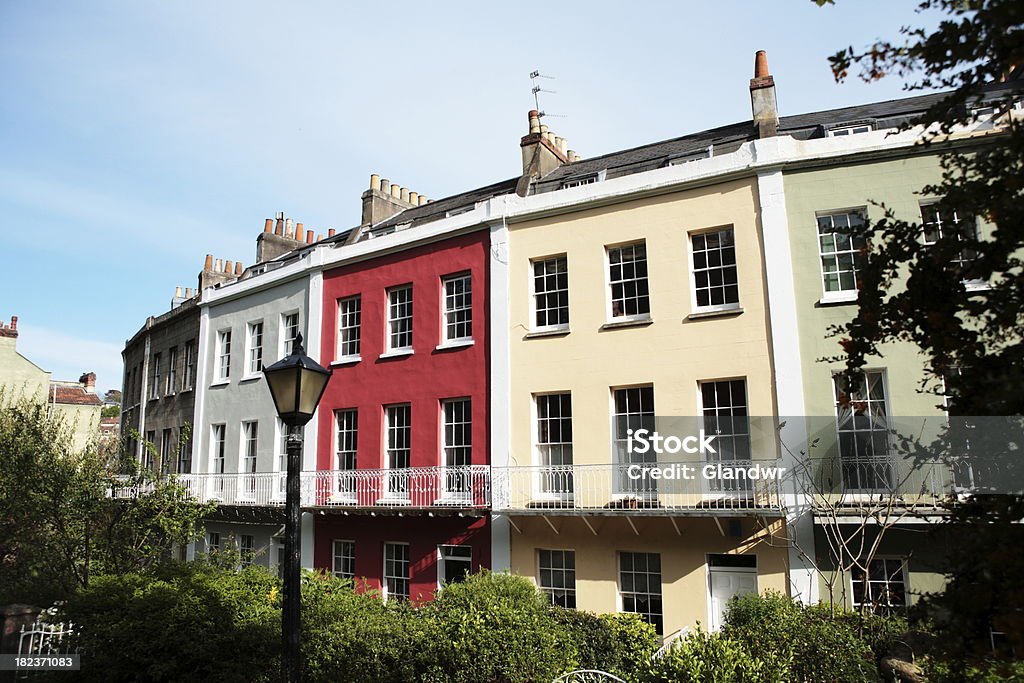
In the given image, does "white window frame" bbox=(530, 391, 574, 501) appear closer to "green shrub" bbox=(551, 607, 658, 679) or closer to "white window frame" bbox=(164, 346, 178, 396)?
"green shrub" bbox=(551, 607, 658, 679)

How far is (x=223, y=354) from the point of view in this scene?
25.3 meters

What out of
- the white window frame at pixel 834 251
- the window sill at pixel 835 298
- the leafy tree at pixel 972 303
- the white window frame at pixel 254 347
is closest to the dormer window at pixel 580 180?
the white window frame at pixel 834 251

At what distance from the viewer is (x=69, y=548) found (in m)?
14.6


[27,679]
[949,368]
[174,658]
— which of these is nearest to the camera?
[949,368]

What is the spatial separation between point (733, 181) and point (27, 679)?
15.3 metres

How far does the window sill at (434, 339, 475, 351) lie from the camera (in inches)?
719

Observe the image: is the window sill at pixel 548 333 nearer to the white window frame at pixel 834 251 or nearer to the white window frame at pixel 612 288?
the white window frame at pixel 612 288

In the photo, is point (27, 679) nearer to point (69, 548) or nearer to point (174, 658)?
point (174, 658)

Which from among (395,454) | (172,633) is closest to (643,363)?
(395,454)

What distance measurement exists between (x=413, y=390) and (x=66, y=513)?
26.5ft

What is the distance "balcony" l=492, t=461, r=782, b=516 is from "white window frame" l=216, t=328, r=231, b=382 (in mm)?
12674

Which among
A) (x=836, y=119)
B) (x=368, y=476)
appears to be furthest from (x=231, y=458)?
(x=836, y=119)

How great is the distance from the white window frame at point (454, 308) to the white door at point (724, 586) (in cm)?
808

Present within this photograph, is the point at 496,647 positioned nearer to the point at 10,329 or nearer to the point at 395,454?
the point at 395,454
